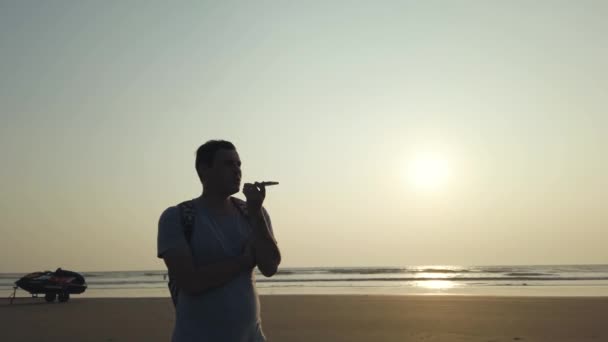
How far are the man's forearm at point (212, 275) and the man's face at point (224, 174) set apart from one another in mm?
390

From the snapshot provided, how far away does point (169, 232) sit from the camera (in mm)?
2561

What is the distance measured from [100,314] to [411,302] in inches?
403

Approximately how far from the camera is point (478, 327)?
39.9ft

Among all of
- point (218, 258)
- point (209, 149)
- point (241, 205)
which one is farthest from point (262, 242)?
point (209, 149)

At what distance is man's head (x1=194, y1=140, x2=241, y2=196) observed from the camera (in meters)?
2.75

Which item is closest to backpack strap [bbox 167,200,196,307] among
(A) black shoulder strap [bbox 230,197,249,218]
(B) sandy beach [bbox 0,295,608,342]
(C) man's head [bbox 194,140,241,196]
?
(C) man's head [bbox 194,140,241,196]

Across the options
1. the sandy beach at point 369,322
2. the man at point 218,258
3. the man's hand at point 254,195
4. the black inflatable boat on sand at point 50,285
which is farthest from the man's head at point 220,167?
the black inflatable boat on sand at point 50,285

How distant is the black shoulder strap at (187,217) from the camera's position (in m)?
2.58

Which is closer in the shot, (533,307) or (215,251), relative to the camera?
(215,251)

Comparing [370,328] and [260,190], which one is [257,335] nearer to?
[260,190]

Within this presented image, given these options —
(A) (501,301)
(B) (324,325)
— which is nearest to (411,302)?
(A) (501,301)

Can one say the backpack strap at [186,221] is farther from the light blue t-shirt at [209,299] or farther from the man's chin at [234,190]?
the man's chin at [234,190]

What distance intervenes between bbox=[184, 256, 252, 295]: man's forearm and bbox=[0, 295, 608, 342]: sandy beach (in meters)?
8.99

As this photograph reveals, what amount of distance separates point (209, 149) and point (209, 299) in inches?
29.4
